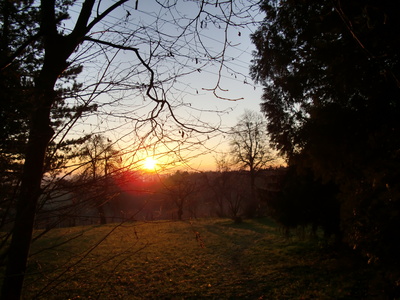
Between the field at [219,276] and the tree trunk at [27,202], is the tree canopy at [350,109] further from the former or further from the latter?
the tree trunk at [27,202]

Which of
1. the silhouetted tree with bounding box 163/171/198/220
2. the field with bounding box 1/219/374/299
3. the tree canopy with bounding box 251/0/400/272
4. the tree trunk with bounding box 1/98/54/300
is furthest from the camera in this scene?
the field with bounding box 1/219/374/299

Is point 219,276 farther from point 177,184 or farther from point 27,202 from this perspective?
point 27,202

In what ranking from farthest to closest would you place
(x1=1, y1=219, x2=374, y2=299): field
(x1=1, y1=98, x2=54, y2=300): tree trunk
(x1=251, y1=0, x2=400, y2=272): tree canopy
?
(x1=1, y1=219, x2=374, y2=299): field, (x1=251, y1=0, x2=400, y2=272): tree canopy, (x1=1, y1=98, x2=54, y2=300): tree trunk

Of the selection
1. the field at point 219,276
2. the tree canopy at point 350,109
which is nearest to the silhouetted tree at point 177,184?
the tree canopy at point 350,109

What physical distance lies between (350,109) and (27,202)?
578 centimetres

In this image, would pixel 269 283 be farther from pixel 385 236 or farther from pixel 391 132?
pixel 391 132

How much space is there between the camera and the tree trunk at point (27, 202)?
190cm

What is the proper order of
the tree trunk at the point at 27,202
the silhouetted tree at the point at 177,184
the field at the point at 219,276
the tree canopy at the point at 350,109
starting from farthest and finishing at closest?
the field at the point at 219,276, the tree canopy at the point at 350,109, the silhouetted tree at the point at 177,184, the tree trunk at the point at 27,202

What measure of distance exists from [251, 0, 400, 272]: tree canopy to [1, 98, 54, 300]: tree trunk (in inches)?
111

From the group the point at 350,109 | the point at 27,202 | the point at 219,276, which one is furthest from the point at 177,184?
the point at 219,276

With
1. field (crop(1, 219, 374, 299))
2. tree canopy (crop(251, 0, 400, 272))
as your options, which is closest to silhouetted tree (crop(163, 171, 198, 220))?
tree canopy (crop(251, 0, 400, 272))

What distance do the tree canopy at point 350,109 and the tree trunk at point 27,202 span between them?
2824 millimetres

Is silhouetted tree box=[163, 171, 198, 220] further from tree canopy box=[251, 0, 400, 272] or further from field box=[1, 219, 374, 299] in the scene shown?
field box=[1, 219, 374, 299]

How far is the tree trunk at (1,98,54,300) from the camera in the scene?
1.90 meters
